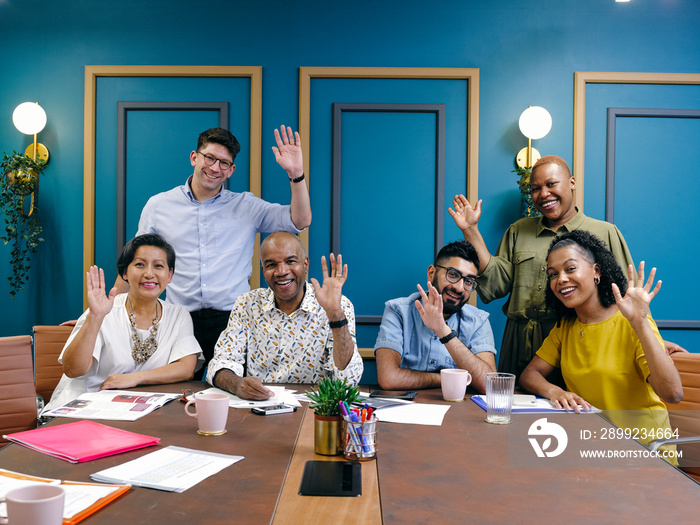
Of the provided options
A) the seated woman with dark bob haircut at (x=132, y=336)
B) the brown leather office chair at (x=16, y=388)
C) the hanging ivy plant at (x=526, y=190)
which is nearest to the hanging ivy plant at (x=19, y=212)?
the brown leather office chair at (x=16, y=388)

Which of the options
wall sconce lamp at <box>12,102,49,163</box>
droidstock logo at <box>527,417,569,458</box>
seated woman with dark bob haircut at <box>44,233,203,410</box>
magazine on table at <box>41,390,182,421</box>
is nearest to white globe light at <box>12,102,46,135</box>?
wall sconce lamp at <box>12,102,49,163</box>

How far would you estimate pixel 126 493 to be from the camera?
1.11 m

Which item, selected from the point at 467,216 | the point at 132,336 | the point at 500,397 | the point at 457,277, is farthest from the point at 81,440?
the point at 467,216

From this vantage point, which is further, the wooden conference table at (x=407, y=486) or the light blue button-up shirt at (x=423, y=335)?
the light blue button-up shirt at (x=423, y=335)

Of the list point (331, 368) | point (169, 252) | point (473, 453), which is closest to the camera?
point (473, 453)

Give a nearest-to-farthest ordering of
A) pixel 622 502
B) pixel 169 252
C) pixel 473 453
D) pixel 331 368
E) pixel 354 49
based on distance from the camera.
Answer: pixel 622 502 < pixel 473 453 < pixel 331 368 < pixel 169 252 < pixel 354 49

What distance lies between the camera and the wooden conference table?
103 cm

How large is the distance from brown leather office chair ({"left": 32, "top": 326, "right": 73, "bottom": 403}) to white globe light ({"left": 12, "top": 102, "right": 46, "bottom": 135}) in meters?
1.34

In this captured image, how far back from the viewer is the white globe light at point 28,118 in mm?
3295

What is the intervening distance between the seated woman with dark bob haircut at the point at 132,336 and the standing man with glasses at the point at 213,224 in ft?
1.40

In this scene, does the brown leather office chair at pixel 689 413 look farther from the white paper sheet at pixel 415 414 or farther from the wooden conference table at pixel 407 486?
the white paper sheet at pixel 415 414

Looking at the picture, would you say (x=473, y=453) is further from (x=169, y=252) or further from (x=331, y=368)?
(x=169, y=252)

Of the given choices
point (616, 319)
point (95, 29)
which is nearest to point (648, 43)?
point (616, 319)

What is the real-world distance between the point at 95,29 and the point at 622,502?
3.67 meters
